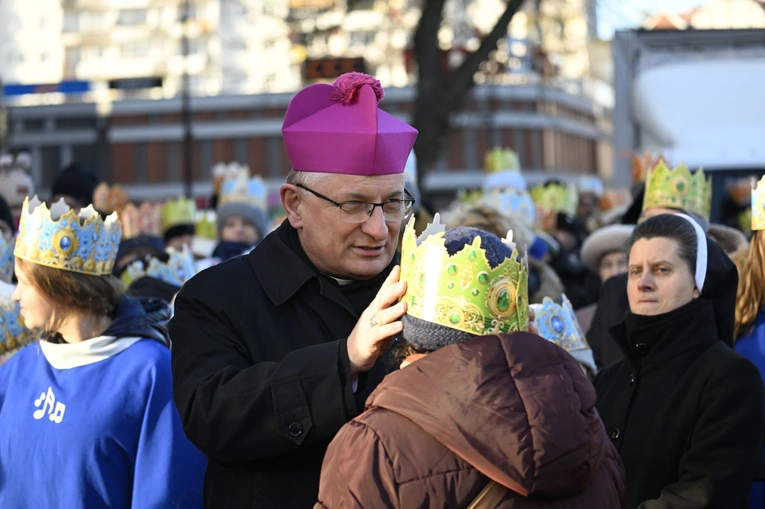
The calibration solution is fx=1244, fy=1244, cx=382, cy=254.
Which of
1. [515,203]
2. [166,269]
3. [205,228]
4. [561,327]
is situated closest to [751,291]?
[561,327]

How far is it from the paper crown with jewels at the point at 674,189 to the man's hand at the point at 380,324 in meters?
3.81

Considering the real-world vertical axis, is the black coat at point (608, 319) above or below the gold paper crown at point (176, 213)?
below

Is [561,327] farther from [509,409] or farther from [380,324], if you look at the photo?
[509,409]

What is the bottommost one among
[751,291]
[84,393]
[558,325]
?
[84,393]

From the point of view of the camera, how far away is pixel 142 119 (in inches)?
2066

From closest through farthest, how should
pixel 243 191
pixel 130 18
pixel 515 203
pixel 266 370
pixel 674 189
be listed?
pixel 266 370, pixel 674 189, pixel 515 203, pixel 243 191, pixel 130 18

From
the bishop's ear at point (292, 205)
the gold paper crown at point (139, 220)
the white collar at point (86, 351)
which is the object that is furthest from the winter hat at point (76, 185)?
the bishop's ear at point (292, 205)

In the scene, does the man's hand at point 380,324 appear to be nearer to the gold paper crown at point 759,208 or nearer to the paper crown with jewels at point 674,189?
the gold paper crown at point 759,208

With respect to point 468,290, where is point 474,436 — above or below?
below

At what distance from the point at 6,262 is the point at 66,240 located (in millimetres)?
A: 1642

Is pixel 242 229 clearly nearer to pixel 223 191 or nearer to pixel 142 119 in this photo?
pixel 223 191

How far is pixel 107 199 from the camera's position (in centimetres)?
988

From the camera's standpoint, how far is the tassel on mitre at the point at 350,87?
3307 millimetres

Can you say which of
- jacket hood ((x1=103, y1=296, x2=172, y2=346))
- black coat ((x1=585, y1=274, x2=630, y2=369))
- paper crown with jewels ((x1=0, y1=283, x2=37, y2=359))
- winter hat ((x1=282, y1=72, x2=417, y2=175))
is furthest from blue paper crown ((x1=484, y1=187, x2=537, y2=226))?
winter hat ((x1=282, y1=72, x2=417, y2=175))
